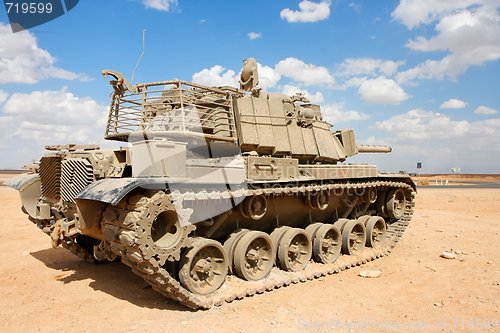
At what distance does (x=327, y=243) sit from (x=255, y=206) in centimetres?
254

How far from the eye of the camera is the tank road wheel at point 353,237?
33.3 ft

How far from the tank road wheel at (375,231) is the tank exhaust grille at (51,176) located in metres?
7.70

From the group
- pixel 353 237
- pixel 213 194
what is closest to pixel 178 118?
pixel 213 194

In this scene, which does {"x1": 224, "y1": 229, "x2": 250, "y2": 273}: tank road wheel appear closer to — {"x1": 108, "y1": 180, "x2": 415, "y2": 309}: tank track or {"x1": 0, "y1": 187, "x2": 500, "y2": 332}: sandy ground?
{"x1": 108, "y1": 180, "x2": 415, "y2": 309}: tank track

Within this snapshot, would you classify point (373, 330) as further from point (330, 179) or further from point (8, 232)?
point (8, 232)

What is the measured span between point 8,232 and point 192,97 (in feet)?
34.2

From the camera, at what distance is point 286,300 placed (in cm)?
719

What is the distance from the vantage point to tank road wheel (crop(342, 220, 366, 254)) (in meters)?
10.2

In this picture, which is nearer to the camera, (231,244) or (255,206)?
(231,244)

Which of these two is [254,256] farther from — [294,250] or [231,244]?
[294,250]

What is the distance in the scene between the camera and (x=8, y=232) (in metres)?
14.7

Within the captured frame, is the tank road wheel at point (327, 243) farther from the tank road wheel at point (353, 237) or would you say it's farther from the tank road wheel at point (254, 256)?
the tank road wheel at point (254, 256)

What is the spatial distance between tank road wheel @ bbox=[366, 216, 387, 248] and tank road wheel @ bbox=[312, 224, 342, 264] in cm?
138

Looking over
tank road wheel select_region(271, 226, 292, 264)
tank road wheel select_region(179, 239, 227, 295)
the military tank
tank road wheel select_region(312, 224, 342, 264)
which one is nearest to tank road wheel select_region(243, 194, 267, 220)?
the military tank
